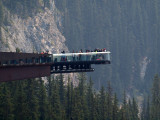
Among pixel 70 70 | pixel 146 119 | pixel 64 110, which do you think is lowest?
pixel 146 119

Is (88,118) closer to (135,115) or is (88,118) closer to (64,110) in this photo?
(64,110)

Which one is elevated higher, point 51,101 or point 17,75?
point 17,75

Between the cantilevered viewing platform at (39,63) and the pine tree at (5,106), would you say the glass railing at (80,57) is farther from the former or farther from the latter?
the pine tree at (5,106)

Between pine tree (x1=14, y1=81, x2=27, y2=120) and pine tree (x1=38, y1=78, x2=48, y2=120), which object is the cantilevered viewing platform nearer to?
pine tree (x1=14, y1=81, x2=27, y2=120)

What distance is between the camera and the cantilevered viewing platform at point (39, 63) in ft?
225

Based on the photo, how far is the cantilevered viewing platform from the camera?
68.6m

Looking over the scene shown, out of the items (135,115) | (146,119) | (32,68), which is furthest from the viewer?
(146,119)

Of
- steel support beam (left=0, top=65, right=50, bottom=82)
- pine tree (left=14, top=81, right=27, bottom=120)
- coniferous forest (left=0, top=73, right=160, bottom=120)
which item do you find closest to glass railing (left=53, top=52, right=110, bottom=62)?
steel support beam (left=0, top=65, right=50, bottom=82)

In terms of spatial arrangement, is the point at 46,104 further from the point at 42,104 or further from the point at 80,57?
the point at 80,57

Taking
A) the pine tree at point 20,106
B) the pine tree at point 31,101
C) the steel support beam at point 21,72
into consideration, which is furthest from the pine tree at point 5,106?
→ the steel support beam at point 21,72

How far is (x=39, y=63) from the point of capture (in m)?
78.0

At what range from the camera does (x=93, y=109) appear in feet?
463

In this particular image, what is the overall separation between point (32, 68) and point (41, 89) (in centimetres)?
5847

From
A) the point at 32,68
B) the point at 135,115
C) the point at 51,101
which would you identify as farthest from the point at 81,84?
the point at 32,68
